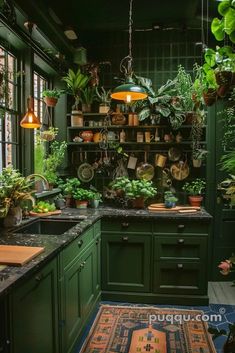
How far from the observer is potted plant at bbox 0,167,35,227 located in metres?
2.48

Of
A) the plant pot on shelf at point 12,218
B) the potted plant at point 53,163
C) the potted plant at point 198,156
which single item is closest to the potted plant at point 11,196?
the plant pot on shelf at point 12,218

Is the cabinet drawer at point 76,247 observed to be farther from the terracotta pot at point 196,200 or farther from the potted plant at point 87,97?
the potted plant at point 87,97

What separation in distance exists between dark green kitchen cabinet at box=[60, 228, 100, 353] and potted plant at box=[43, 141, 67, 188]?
93cm

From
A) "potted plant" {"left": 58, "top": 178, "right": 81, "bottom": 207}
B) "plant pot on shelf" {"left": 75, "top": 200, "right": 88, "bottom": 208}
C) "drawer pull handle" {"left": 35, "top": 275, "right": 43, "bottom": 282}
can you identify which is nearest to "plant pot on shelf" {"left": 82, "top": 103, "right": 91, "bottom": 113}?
"potted plant" {"left": 58, "top": 178, "right": 81, "bottom": 207}

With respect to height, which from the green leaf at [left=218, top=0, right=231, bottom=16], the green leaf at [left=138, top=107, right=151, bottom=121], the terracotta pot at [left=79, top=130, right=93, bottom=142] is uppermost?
the green leaf at [left=218, top=0, right=231, bottom=16]

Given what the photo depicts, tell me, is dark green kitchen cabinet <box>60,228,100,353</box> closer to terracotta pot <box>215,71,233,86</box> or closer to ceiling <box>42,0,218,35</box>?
terracotta pot <box>215,71,233,86</box>

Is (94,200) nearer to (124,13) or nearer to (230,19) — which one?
(124,13)

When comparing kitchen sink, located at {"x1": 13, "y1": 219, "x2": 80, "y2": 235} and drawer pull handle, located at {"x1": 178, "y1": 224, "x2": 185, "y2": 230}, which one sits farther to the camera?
drawer pull handle, located at {"x1": 178, "y1": 224, "x2": 185, "y2": 230}

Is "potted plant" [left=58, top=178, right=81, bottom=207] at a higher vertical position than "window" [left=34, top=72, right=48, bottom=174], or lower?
lower

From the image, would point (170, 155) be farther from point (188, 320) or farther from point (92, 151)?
point (188, 320)

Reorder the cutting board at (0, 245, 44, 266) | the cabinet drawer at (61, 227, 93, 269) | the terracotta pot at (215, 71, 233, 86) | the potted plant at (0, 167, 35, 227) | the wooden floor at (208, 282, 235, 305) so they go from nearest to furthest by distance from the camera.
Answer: the cutting board at (0, 245, 44, 266) < the terracotta pot at (215, 71, 233, 86) < the cabinet drawer at (61, 227, 93, 269) < the potted plant at (0, 167, 35, 227) < the wooden floor at (208, 282, 235, 305)

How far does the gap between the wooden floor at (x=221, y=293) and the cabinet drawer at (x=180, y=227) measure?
0.78 m

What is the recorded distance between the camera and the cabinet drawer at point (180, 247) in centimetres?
328

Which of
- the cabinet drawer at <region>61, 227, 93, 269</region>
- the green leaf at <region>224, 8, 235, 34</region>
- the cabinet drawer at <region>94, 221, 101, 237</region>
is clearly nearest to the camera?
the green leaf at <region>224, 8, 235, 34</region>
